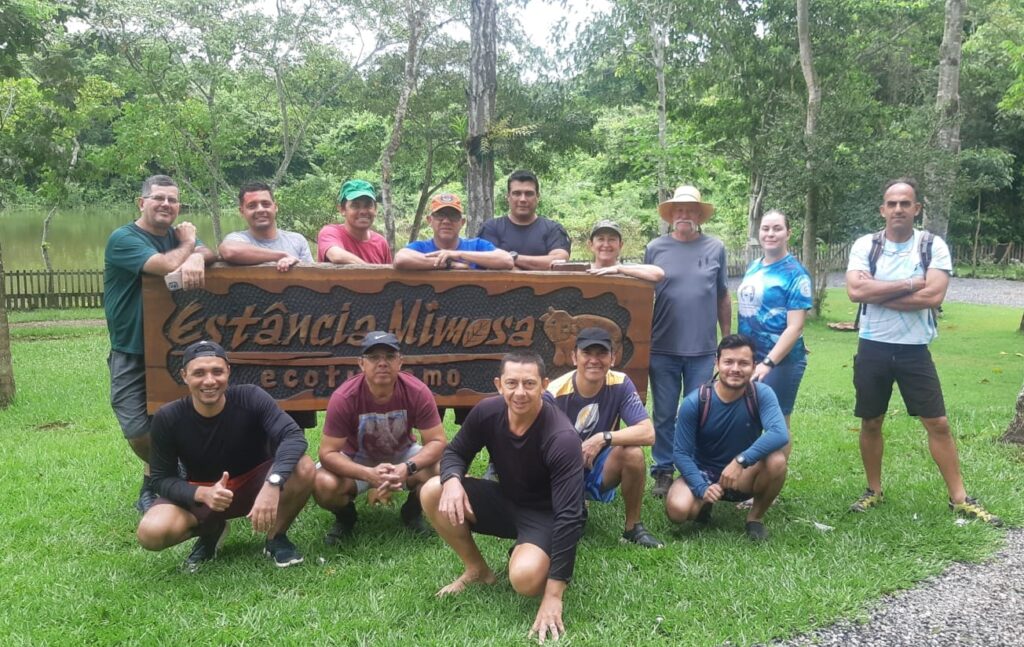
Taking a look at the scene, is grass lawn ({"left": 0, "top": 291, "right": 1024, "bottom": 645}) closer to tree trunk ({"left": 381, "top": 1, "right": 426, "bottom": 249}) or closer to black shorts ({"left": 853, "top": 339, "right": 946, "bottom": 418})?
black shorts ({"left": 853, "top": 339, "right": 946, "bottom": 418})

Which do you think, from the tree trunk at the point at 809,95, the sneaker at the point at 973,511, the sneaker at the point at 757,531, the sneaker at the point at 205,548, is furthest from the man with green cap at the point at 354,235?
the tree trunk at the point at 809,95

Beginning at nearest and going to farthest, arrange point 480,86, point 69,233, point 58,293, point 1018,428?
point 1018,428, point 480,86, point 58,293, point 69,233

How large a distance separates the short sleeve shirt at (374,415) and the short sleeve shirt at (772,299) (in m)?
1.87

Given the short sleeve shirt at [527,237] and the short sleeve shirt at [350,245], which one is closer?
the short sleeve shirt at [350,245]

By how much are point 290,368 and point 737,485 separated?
101 inches

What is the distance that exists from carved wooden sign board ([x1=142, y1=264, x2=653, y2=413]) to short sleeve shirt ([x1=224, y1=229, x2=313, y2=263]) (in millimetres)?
175

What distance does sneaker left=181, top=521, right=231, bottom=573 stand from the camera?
3646mm

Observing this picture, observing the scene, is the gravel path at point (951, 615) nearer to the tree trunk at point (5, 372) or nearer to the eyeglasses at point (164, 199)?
the eyeglasses at point (164, 199)

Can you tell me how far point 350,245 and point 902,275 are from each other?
310 cm

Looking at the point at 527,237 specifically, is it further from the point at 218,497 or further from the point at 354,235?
the point at 218,497

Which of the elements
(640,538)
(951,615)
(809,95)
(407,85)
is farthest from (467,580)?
(809,95)

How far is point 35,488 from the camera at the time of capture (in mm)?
4691

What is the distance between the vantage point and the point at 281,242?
453 centimetres

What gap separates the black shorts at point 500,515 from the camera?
128 inches
